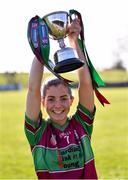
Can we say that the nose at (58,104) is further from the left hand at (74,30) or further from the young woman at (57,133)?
the left hand at (74,30)

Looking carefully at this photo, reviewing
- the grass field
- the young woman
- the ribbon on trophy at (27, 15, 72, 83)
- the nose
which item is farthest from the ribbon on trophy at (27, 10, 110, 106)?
the grass field

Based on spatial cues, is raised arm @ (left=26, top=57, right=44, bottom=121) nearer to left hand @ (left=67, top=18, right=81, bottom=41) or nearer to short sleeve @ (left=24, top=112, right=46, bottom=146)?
short sleeve @ (left=24, top=112, right=46, bottom=146)

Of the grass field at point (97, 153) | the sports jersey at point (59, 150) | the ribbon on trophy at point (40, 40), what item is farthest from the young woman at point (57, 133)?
the grass field at point (97, 153)

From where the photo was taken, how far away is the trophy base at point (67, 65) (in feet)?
12.3

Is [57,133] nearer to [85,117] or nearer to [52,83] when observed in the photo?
[85,117]

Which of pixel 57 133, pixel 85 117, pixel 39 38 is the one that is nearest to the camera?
pixel 39 38

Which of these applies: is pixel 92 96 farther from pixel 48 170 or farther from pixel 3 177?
pixel 3 177

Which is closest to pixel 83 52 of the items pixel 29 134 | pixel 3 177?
pixel 29 134

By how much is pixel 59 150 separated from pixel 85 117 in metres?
0.35

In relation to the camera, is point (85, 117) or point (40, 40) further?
point (85, 117)

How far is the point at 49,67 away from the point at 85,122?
585mm

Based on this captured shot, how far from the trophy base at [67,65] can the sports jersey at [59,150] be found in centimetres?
44

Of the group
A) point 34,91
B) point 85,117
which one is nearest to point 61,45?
point 34,91

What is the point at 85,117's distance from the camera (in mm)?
4145
